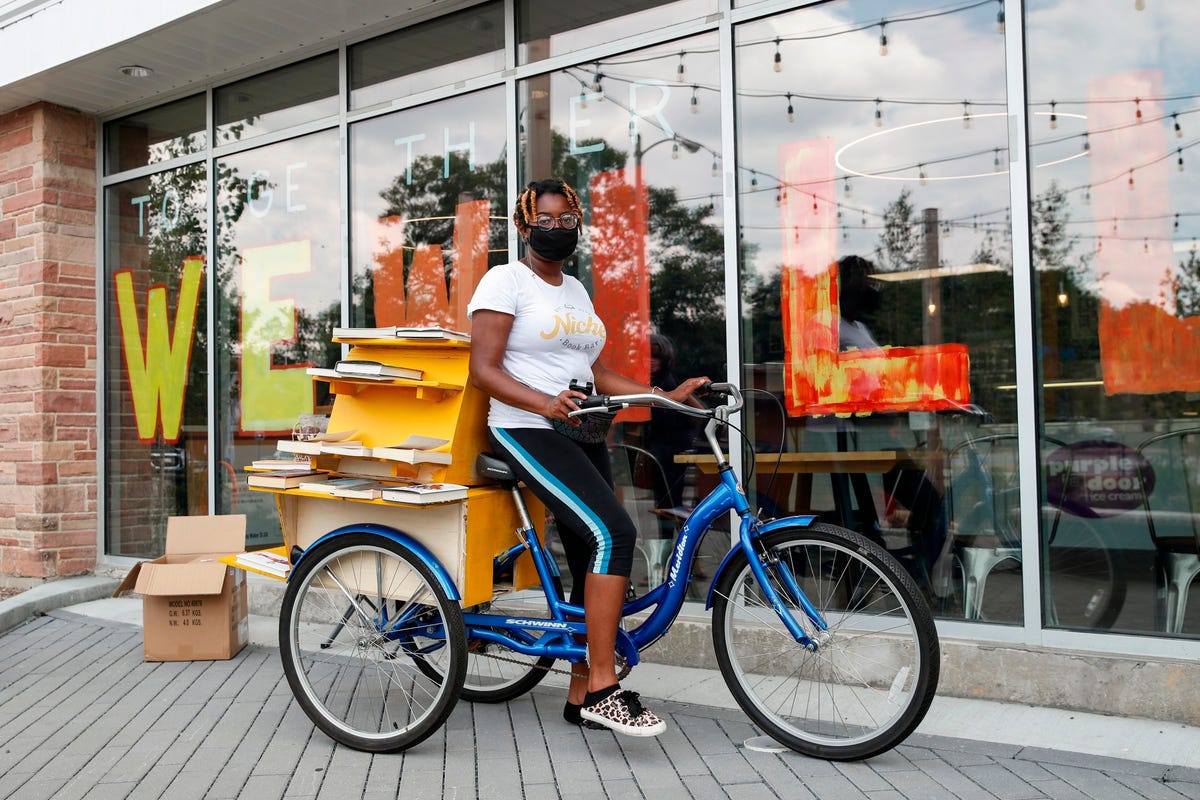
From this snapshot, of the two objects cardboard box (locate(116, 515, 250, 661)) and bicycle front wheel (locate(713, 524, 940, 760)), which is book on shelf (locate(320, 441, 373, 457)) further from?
cardboard box (locate(116, 515, 250, 661))

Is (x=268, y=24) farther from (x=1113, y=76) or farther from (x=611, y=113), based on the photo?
(x=1113, y=76)

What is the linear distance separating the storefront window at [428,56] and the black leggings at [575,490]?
300 centimetres

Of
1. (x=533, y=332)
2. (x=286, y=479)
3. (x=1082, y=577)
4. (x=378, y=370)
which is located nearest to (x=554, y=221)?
(x=533, y=332)

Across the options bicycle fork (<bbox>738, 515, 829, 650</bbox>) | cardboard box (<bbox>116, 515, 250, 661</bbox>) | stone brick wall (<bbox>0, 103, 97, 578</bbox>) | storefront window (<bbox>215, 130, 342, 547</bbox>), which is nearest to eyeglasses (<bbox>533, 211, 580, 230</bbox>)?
bicycle fork (<bbox>738, 515, 829, 650</bbox>)

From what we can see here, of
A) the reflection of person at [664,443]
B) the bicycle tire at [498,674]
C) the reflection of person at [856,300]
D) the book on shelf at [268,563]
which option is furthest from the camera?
the reflection of person at [664,443]

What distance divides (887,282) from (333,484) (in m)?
2.57

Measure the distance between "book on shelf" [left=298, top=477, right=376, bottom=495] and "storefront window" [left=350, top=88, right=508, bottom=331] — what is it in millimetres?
2178

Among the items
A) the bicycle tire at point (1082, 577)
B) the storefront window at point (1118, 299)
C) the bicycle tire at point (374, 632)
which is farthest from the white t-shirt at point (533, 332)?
the bicycle tire at point (1082, 577)

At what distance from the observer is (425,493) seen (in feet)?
10.7

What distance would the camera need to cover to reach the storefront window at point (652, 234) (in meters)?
4.99

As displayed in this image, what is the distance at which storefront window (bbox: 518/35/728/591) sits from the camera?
4.99 metres

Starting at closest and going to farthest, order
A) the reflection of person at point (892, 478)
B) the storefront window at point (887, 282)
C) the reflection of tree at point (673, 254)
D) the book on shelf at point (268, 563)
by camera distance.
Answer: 1. the book on shelf at point (268, 563)
2. the storefront window at point (887, 282)
3. the reflection of person at point (892, 478)
4. the reflection of tree at point (673, 254)

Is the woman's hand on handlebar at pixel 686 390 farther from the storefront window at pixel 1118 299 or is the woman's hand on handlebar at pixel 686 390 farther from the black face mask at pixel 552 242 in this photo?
the storefront window at pixel 1118 299

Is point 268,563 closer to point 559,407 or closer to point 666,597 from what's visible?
point 559,407
